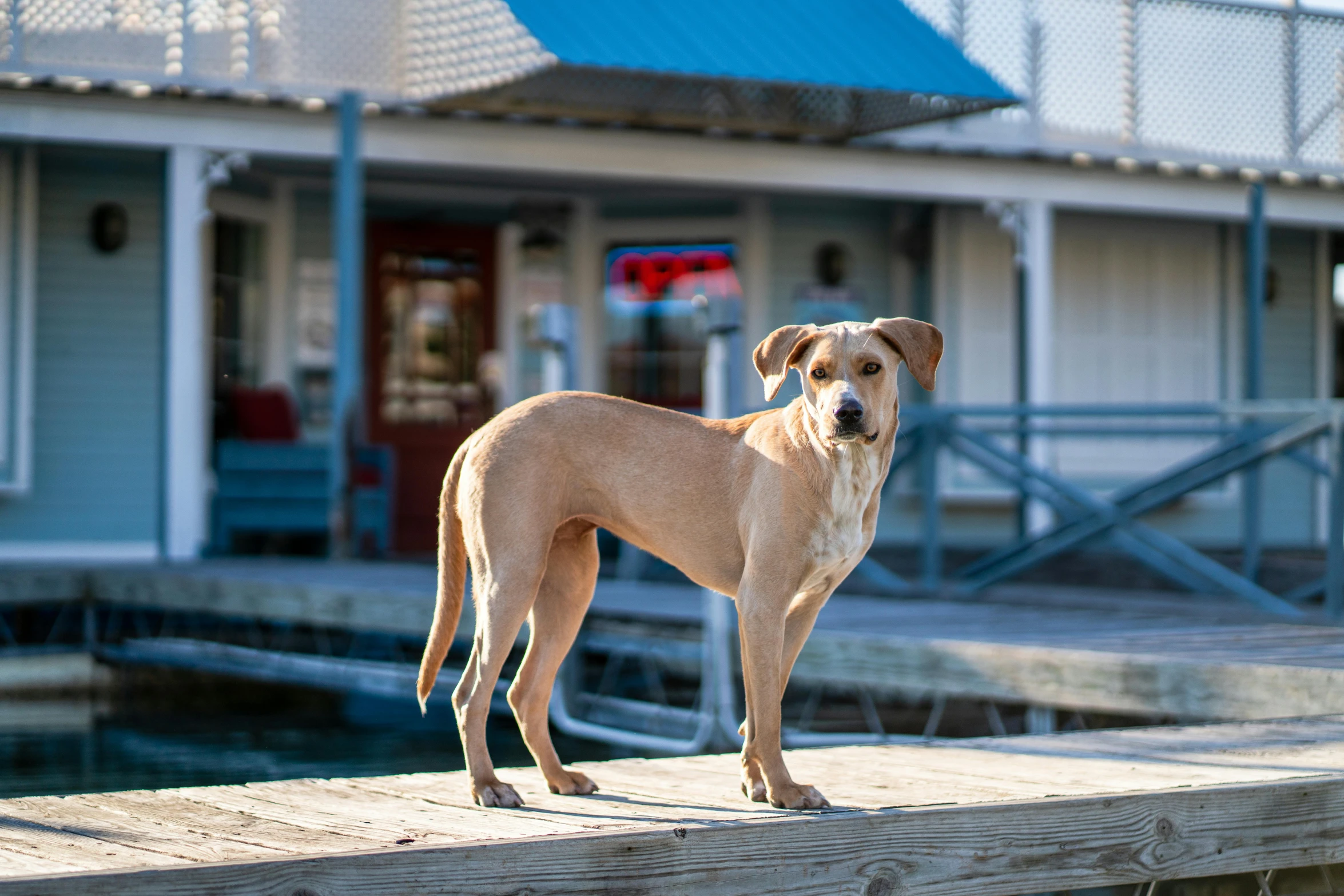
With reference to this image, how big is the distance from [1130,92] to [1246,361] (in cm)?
256

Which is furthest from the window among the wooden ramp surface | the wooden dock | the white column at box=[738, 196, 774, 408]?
the wooden ramp surface

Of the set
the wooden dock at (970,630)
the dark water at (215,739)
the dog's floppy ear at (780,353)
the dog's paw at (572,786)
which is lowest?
the dark water at (215,739)

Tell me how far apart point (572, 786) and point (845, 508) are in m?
0.89

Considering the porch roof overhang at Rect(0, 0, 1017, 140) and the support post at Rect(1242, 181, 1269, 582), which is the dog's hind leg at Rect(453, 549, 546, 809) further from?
the support post at Rect(1242, 181, 1269, 582)

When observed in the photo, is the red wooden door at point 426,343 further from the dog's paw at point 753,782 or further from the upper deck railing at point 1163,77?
the dog's paw at point 753,782

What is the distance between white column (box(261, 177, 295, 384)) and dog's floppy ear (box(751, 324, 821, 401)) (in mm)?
→ 8631

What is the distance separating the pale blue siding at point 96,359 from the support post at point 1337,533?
6.99 metres

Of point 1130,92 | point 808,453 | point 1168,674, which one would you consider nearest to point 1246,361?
point 1130,92

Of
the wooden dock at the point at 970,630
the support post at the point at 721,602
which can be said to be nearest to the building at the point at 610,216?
the wooden dock at the point at 970,630

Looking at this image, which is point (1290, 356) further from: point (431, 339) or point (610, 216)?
point (431, 339)

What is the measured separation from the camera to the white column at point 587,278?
38.6 feet

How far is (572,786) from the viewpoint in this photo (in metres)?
3.29

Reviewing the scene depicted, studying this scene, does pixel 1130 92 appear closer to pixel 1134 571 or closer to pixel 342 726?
pixel 1134 571

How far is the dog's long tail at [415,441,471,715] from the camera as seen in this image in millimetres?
3199
